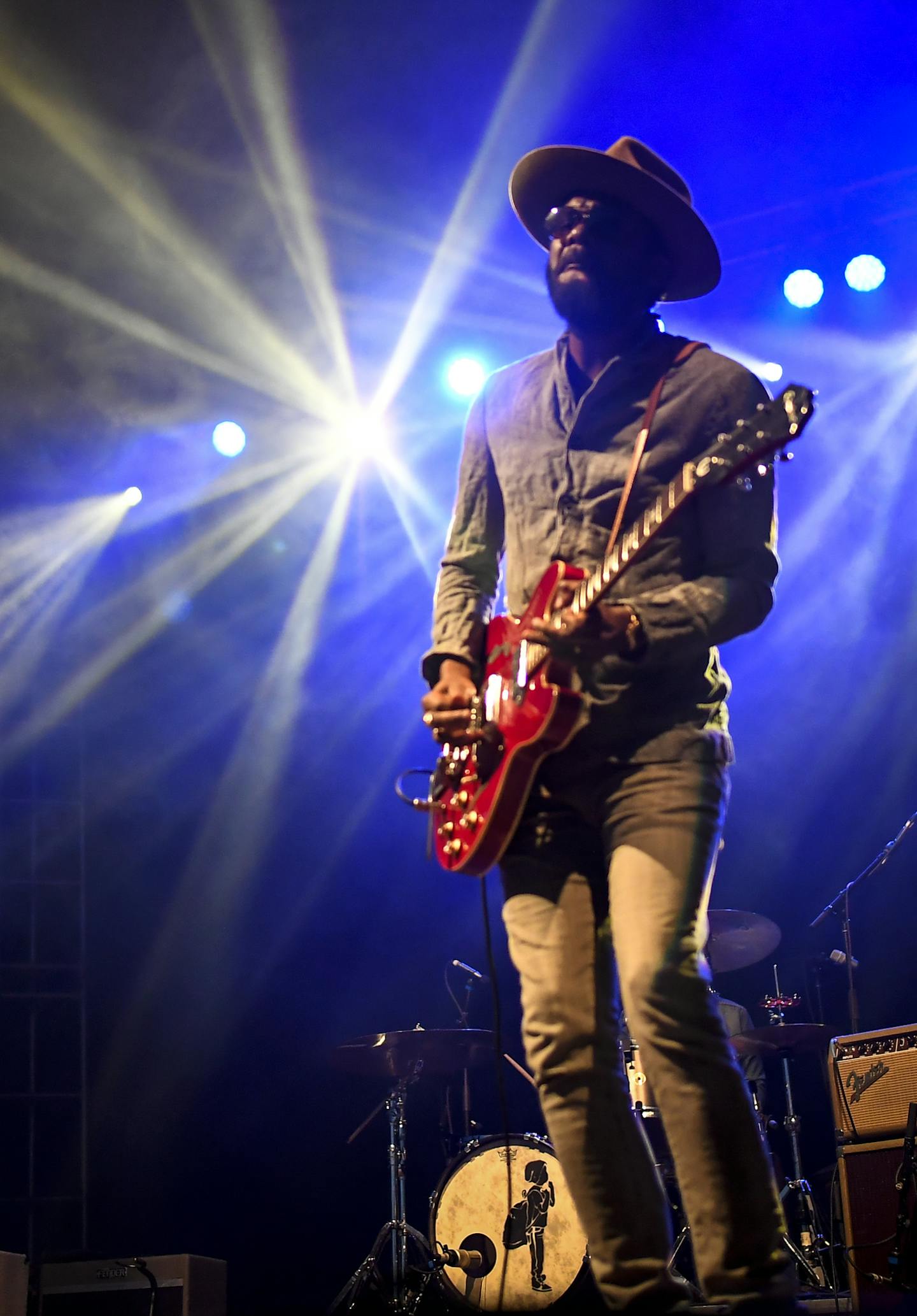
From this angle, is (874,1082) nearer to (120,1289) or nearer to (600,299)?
(120,1289)

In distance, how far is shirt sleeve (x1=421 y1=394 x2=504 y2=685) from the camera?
119 inches

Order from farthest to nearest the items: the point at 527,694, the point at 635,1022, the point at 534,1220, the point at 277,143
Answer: the point at 277,143
the point at 534,1220
the point at 527,694
the point at 635,1022

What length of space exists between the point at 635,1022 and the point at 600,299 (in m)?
1.61

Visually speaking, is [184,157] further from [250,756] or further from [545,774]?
[545,774]

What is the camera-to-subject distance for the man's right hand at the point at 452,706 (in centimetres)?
277

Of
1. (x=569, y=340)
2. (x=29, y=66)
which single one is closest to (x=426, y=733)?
(x=29, y=66)

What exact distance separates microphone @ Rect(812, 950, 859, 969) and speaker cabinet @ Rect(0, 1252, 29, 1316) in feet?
14.2

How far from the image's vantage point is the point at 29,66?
6.19m

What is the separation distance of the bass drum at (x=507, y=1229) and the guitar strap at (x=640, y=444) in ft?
14.9

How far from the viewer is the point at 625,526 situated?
269 cm

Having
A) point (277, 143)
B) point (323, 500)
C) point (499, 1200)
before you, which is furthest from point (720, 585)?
point (323, 500)

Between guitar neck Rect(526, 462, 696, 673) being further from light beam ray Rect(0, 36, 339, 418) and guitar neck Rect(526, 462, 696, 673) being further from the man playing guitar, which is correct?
light beam ray Rect(0, 36, 339, 418)

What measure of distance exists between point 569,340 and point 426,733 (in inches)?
241

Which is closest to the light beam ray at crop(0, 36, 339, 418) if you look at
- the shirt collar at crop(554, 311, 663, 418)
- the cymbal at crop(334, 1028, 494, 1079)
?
the cymbal at crop(334, 1028, 494, 1079)
